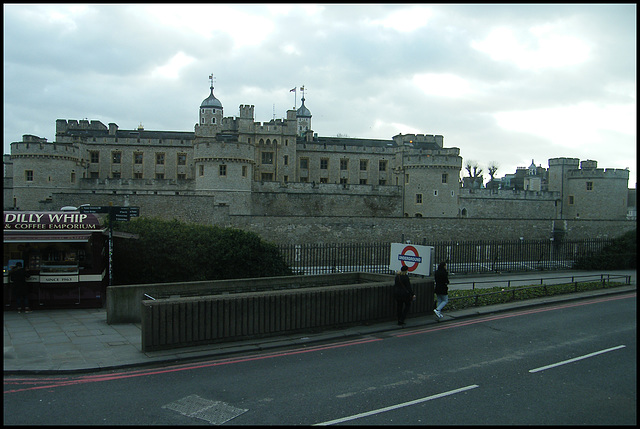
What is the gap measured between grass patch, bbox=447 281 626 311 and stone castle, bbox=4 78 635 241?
56.3ft

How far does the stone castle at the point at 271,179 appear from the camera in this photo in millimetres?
37213

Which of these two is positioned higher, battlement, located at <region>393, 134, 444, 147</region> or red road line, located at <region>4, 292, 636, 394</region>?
battlement, located at <region>393, 134, 444, 147</region>

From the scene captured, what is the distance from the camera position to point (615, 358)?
33.0 feet

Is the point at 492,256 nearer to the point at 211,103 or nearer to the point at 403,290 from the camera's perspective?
the point at 403,290

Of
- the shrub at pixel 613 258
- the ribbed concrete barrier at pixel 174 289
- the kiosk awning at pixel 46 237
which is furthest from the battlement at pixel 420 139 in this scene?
the kiosk awning at pixel 46 237

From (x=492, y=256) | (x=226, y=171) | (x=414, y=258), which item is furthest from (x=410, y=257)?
(x=226, y=171)

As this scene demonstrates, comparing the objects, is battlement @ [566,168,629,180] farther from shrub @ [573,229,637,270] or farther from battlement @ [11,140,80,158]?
battlement @ [11,140,80,158]

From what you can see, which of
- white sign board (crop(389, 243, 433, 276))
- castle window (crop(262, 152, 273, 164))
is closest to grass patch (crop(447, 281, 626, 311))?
white sign board (crop(389, 243, 433, 276))

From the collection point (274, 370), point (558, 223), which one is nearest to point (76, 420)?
point (274, 370)

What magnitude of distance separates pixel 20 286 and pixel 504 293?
48.0ft

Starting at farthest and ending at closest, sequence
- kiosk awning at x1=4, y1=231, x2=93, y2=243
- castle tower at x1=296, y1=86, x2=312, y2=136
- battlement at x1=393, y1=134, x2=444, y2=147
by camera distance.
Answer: castle tower at x1=296, y1=86, x2=312, y2=136 < battlement at x1=393, y1=134, x2=444, y2=147 < kiosk awning at x1=4, y1=231, x2=93, y2=243

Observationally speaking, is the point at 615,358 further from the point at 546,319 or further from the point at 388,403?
the point at 388,403

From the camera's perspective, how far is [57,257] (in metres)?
14.0

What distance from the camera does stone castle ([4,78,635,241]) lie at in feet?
122
